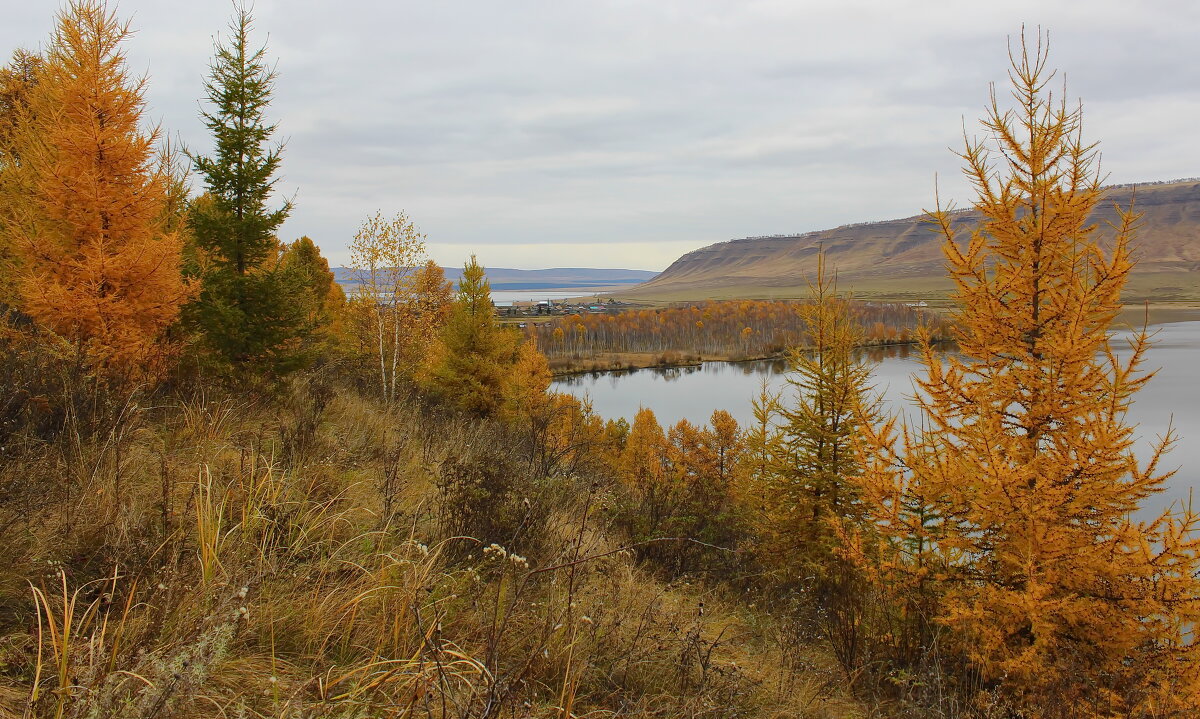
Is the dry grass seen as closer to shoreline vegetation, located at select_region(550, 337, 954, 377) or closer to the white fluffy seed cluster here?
the white fluffy seed cluster

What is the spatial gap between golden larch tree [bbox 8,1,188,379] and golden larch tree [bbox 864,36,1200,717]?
1053 centimetres

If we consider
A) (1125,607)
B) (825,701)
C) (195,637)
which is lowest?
(1125,607)

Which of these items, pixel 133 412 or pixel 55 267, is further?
pixel 55 267

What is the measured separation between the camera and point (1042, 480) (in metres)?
6.95

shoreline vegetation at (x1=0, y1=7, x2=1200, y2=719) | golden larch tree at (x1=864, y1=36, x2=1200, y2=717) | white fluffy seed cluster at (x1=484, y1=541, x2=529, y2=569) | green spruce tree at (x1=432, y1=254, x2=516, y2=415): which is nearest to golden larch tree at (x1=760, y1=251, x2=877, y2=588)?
shoreline vegetation at (x1=0, y1=7, x2=1200, y2=719)

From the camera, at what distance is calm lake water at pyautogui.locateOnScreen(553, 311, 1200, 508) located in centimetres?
2605

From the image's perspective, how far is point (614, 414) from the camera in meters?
48.6

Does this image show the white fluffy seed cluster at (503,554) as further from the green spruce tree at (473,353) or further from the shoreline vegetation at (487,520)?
the green spruce tree at (473,353)

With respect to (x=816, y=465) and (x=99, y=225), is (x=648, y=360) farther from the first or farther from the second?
(x=99, y=225)

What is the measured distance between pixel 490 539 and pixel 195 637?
89.5 inches

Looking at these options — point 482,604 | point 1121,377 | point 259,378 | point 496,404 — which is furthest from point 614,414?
point 482,604

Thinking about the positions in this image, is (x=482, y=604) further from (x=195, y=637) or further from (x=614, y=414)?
(x=614, y=414)

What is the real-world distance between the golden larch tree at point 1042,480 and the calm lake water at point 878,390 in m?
1.50

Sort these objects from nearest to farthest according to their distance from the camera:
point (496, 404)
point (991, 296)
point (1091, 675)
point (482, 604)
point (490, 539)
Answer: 1. point (482, 604)
2. point (490, 539)
3. point (1091, 675)
4. point (991, 296)
5. point (496, 404)
